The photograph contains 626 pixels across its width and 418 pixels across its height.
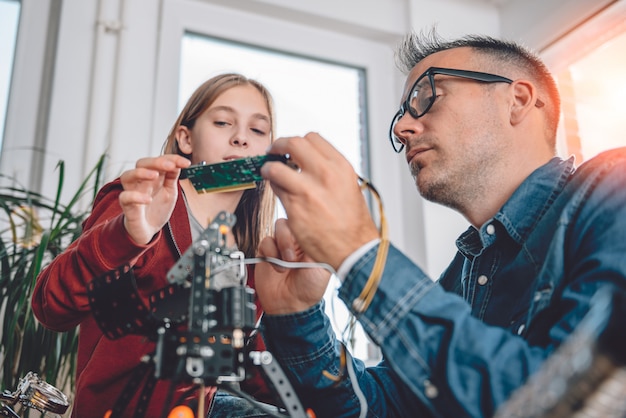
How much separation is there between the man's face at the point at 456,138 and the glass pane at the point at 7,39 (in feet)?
5.16

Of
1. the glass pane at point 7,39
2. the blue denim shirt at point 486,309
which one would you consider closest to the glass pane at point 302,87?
the glass pane at point 7,39

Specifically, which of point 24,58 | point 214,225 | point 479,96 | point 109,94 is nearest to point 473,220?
point 479,96

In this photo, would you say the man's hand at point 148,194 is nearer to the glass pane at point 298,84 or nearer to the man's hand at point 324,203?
the man's hand at point 324,203

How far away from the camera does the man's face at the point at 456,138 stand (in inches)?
47.6

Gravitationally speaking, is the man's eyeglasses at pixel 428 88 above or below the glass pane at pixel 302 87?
below

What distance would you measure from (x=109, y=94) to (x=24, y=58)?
34 centimetres

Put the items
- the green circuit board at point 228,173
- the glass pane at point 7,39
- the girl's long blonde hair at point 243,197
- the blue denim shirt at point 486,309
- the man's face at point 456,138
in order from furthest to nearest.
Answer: the glass pane at point 7,39 → the girl's long blonde hair at point 243,197 → the man's face at point 456,138 → the green circuit board at point 228,173 → the blue denim shirt at point 486,309

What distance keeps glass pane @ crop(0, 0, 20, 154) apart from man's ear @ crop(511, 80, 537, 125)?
1764mm

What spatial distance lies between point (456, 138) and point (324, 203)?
22.3 inches

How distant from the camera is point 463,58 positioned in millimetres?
1308

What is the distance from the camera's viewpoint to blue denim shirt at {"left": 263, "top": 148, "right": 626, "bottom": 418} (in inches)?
27.3

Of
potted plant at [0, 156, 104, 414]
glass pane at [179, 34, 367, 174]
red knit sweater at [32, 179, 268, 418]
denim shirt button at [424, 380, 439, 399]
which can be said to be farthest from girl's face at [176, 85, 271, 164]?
denim shirt button at [424, 380, 439, 399]

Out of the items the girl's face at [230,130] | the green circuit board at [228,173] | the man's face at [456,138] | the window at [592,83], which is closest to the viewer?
the green circuit board at [228,173]

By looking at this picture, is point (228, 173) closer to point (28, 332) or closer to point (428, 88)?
point (428, 88)
